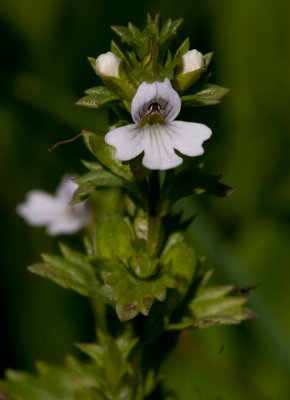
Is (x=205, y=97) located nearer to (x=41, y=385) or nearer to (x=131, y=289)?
(x=131, y=289)

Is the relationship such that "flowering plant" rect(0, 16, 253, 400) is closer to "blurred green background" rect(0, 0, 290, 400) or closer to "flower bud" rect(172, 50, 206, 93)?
"flower bud" rect(172, 50, 206, 93)

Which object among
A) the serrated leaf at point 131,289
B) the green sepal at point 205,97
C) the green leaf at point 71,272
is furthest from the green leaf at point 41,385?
the green sepal at point 205,97

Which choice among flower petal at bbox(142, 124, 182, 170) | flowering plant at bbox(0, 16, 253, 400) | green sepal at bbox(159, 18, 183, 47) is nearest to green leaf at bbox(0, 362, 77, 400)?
flowering plant at bbox(0, 16, 253, 400)

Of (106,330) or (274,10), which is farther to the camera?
(274,10)

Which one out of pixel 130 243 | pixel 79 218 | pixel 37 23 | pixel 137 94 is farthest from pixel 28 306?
pixel 137 94

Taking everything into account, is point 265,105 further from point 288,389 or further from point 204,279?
point 204,279

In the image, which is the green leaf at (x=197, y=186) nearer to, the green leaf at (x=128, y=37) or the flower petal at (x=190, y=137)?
the flower petal at (x=190, y=137)
